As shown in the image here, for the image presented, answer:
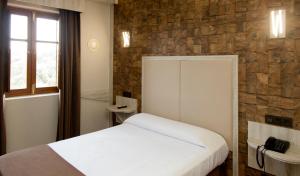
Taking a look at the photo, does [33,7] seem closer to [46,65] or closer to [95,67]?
[46,65]

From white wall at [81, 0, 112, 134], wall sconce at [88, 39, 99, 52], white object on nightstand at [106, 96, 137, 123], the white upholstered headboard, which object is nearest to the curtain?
white wall at [81, 0, 112, 134]

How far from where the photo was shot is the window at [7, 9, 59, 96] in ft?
9.41

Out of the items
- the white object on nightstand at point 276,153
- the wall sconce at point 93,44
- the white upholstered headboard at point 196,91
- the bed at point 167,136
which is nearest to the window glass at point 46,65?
the wall sconce at point 93,44

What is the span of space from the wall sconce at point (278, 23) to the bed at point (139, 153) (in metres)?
1.18

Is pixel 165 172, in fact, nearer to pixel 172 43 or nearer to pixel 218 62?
pixel 218 62

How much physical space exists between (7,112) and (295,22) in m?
3.37

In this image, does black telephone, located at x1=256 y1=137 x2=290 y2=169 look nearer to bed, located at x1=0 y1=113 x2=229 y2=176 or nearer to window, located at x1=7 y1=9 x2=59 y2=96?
bed, located at x1=0 y1=113 x2=229 y2=176

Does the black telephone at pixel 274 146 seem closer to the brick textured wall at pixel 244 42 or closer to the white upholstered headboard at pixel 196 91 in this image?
the brick textured wall at pixel 244 42

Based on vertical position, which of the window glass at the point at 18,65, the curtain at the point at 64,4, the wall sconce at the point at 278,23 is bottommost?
the window glass at the point at 18,65

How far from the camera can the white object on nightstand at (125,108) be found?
345 centimetres

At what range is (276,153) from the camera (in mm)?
1853

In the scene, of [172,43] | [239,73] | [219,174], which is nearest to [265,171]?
[219,174]

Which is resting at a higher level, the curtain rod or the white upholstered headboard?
the curtain rod

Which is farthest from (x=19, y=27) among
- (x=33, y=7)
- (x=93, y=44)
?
(x=93, y=44)
